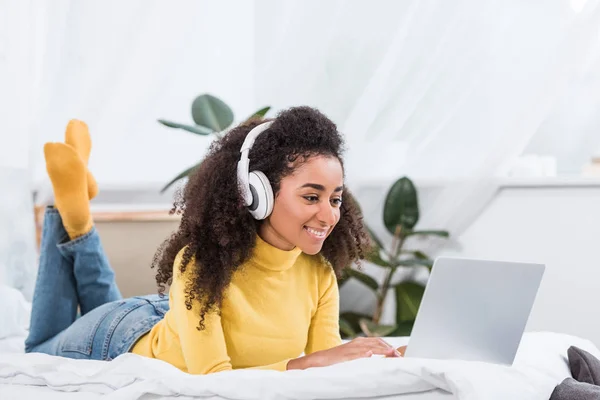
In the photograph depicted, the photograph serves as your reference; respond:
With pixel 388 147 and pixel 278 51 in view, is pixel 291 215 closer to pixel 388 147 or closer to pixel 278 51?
pixel 388 147

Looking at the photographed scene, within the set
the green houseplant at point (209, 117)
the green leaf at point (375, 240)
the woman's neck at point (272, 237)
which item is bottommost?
the woman's neck at point (272, 237)

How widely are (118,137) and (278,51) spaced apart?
2.09ft

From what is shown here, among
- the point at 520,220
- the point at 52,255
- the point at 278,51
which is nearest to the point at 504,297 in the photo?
the point at 52,255

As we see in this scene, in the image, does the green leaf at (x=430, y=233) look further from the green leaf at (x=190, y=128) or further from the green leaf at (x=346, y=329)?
the green leaf at (x=190, y=128)

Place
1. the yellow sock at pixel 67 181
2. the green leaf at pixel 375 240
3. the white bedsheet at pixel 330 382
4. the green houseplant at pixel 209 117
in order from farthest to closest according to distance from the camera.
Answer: the green leaf at pixel 375 240 → the green houseplant at pixel 209 117 → the yellow sock at pixel 67 181 → the white bedsheet at pixel 330 382

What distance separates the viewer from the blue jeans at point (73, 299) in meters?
1.75

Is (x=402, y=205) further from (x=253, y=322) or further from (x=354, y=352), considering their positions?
(x=354, y=352)

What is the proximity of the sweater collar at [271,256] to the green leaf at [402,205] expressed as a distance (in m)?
1.16

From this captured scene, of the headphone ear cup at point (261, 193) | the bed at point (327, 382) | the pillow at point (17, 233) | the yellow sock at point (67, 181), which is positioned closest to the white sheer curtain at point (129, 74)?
the pillow at point (17, 233)

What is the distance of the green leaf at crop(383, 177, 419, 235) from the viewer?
2521 millimetres

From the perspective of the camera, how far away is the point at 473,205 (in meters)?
2.52

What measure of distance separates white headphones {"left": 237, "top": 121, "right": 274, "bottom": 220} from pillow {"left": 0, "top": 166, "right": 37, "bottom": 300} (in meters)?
1.24

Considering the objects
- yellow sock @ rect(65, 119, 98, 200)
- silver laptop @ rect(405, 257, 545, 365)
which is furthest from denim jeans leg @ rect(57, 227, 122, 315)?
silver laptop @ rect(405, 257, 545, 365)

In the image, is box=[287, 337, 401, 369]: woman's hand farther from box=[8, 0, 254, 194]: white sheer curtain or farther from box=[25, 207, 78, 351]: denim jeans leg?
box=[8, 0, 254, 194]: white sheer curtain
